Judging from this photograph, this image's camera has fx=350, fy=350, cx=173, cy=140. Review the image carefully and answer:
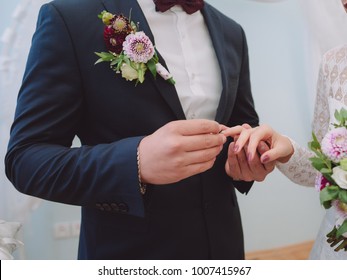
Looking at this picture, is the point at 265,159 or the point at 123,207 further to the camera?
the point at 265,159

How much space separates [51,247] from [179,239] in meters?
1.48

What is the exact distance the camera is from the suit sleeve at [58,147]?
727 millimetres

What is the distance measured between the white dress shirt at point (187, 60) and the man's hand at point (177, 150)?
23 centimetres

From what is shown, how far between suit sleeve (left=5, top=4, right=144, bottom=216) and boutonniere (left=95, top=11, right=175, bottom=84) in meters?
0.09

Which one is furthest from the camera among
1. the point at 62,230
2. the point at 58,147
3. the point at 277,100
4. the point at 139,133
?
the point at 277,100

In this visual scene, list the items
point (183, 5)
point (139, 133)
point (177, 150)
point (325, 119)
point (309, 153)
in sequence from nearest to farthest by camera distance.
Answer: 1. point (177, 150)
2. point (139, 133)
3. point (183, 5)
4. point (309, 153)
5. point (325, 119)

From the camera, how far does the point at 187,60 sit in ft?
3.20

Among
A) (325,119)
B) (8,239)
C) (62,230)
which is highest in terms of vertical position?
(325,119)

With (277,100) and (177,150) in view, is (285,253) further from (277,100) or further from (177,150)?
(177,150)

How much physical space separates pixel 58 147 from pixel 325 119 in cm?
91

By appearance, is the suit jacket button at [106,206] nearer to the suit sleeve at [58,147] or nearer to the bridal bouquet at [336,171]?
the suit sleeve at [58,147]

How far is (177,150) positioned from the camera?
0.67m

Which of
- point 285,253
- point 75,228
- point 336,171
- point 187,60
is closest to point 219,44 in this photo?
point 187,60

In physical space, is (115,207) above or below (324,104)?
below
